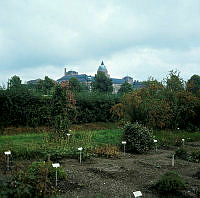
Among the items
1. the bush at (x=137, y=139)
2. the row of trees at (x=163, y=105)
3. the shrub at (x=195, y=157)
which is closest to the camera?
the shrub at (x=195, y=157)

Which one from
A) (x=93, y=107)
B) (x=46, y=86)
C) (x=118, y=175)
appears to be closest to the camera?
(x=118, y=175)

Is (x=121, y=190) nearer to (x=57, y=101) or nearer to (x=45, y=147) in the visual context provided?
(x=45, y=147)

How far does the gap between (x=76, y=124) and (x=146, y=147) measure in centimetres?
916

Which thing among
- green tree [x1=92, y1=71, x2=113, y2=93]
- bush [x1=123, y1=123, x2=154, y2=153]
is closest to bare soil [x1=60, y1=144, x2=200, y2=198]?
bush [x1=123, y1=123, x2=154, y2=153]

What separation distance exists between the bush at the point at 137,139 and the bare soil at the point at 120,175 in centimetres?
81

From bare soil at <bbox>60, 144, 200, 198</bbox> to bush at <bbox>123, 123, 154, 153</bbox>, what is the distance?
2.66ft

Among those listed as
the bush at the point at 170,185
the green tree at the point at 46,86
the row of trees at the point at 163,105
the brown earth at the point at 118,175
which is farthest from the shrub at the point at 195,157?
the green tree at the point at 46,86

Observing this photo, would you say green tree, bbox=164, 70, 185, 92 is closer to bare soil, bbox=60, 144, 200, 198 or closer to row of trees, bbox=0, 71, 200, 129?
row of trees, bbox=0, 71, 200, 129

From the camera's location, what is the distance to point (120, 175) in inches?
259

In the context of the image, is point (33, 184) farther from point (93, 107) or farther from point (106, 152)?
point (93, 107)

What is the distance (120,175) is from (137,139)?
3.76 meters

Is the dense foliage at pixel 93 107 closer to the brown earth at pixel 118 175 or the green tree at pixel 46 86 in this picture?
the green tree at pixel 46 86

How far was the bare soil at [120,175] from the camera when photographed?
530 centimetres

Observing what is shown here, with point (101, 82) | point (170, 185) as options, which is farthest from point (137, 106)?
point (101, 82)
